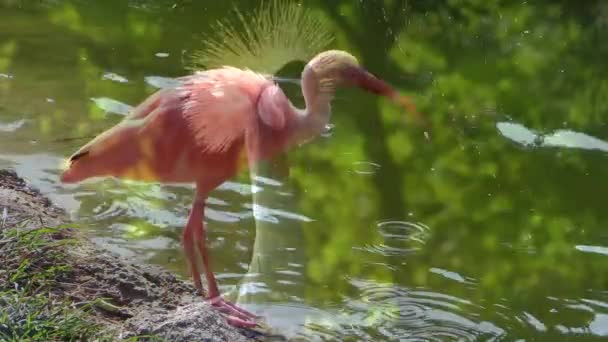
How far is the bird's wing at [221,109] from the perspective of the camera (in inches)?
109

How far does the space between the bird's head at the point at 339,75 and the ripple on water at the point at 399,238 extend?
1.31 metres

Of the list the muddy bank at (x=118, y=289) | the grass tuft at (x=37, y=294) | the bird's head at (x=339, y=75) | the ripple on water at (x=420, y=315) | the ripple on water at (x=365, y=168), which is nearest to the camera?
the bird's head at (x=339, y=75)

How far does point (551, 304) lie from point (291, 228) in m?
0.96

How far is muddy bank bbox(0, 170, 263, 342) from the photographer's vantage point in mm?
2982

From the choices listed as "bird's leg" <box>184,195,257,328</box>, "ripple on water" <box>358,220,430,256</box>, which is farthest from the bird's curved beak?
"ripple on water" <box>358,220,430,256</box>

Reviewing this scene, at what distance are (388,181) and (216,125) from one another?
5.46 ft

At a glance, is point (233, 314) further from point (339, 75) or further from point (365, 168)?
point (365, 168)

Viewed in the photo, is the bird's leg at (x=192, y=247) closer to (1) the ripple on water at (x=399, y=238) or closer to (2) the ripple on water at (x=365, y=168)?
(1) the ripple on water at (x=399, y=238)

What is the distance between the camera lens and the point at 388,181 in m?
4.33

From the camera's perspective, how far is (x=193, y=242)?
3.23 meters

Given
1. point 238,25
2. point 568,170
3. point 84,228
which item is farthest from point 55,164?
point 568,170

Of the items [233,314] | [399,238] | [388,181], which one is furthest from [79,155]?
[388,181]

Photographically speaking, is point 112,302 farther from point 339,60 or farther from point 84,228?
point 339,60

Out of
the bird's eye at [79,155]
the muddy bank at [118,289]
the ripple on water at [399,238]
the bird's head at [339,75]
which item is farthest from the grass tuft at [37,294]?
the ripple on water at [399,238]
